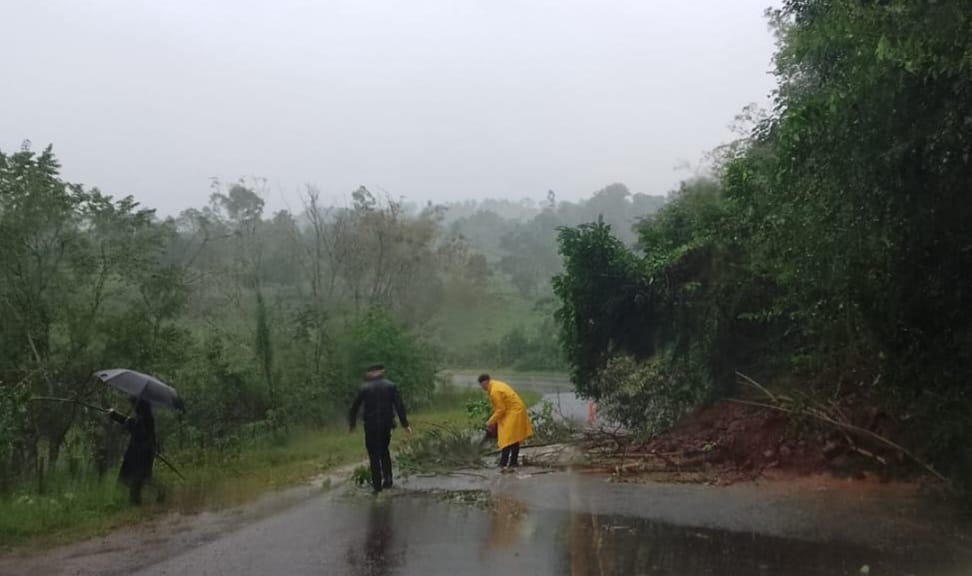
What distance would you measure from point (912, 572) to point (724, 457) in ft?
17.4

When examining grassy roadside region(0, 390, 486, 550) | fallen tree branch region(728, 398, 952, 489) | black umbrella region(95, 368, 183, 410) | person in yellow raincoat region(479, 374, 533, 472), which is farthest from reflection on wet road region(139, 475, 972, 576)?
person in yellow raincoat region(479, 374, 533, 472)

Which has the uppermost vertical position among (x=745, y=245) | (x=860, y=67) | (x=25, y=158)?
(x=25, y=158)

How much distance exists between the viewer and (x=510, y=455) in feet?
46.3

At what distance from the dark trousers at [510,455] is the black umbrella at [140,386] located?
5071mm

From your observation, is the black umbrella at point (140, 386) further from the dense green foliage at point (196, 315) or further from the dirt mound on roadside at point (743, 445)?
the dirt mound on roadside at point (743, 445)

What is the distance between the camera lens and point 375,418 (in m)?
12.4

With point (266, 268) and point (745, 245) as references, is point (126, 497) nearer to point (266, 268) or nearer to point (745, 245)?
point (745, 245)

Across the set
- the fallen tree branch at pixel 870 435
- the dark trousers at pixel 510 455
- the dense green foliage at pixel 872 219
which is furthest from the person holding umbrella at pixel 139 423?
the fallen tree branch at pixel 870 435

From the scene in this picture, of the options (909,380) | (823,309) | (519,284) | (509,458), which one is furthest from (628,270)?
(519,284)

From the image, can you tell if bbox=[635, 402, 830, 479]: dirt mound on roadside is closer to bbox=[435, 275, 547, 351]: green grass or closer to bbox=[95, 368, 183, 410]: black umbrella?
bbox=[95, 368, 183, 410]: black umbrella

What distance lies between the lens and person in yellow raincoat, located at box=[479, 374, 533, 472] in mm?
13930

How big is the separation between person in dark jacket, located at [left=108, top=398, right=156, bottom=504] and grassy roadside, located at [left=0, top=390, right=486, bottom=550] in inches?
6.8

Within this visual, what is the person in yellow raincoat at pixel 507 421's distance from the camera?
45.7 ft

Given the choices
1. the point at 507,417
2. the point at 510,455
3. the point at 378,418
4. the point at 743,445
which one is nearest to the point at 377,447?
the point at 378,418
